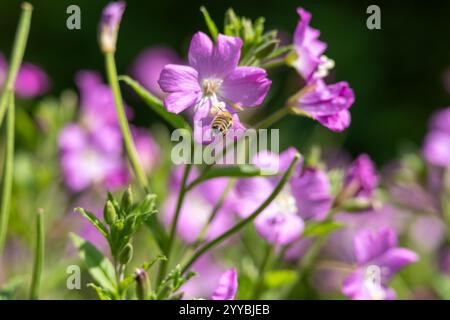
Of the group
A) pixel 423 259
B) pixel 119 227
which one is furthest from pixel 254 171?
pixel 423 259

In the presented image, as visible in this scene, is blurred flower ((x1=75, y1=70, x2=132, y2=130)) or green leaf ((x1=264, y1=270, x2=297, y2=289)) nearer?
green leaf ((x1=264, y1=270, x2=297, y2=289))

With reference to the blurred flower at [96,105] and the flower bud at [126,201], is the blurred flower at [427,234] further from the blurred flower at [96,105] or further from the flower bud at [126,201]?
the flower bud at [126,201]

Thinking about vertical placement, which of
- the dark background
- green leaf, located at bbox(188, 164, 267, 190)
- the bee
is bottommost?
green leaf, located at bbox(188, 164, 267, 190)

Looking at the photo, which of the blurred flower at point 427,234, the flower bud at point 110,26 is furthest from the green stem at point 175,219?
the blurred flower at point 427,234

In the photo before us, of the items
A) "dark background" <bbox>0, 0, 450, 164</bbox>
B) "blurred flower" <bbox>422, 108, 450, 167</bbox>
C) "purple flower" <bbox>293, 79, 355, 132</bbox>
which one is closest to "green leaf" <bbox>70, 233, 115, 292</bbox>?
"purple flower" <bbox>293, 79, 355, 132</bbox>

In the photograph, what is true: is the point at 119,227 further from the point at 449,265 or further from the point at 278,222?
the point at 449,265

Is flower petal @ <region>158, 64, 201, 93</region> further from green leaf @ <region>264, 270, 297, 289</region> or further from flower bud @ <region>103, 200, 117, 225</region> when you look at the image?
green leaf @ <region>264, 270, 297, 289</region>

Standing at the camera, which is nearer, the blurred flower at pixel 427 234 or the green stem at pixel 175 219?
the green stem at pixel 175 219
